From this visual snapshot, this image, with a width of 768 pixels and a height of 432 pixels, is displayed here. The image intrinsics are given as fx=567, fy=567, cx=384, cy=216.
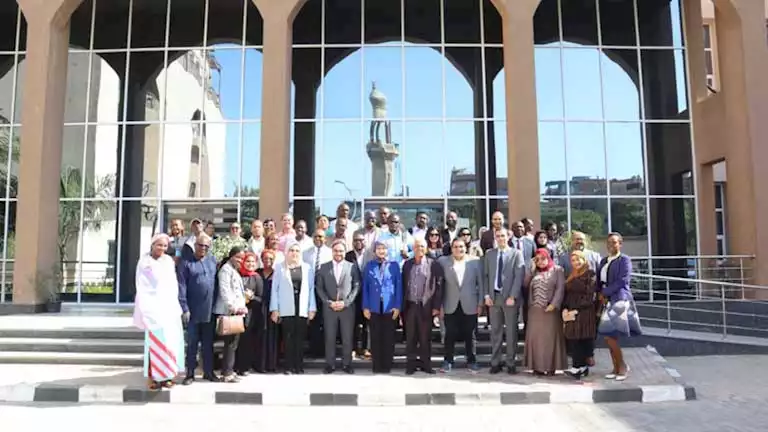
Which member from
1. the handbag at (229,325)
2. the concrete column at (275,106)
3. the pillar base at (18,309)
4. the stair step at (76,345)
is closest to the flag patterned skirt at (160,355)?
the handbag at (229,325)

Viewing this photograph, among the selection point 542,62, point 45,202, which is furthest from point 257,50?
point 542,62

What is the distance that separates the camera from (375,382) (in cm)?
752

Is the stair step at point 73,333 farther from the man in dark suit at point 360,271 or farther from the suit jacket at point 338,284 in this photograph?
the man in dark suit at point 360,271

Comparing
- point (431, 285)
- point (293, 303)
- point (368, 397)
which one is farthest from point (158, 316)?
point (431, 285)

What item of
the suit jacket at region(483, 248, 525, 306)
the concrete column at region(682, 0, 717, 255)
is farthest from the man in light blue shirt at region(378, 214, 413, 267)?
the concrete column at region(682, 0, 717, 255)

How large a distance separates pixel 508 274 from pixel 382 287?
1.79 meters

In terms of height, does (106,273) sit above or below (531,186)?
below

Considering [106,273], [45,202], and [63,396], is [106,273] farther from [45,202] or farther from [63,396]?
[63,396]

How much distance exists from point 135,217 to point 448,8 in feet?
35.8

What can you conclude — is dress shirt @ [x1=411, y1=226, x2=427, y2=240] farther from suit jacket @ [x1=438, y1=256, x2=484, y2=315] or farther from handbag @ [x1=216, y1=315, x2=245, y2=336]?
handbag @ [x1=216, y1=315, x2=245, y2=336]

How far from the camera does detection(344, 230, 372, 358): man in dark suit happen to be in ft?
27.5

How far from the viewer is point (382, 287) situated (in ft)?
26.4

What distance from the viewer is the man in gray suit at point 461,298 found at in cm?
809

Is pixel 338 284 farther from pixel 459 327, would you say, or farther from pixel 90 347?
pixel 90 347
